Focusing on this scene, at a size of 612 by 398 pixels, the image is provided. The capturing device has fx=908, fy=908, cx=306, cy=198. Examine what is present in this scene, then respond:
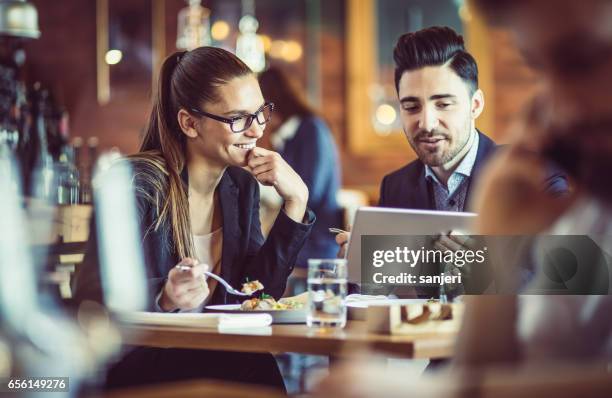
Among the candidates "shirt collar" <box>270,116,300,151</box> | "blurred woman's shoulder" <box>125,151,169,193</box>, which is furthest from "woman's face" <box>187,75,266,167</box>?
"shirt collar" <box>270,116,300,151</box>

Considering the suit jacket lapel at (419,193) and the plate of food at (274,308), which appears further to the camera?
the suit jacket lapel at (419,193)

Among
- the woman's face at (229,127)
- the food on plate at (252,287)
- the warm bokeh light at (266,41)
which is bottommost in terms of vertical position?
the food on plate at (252,287)

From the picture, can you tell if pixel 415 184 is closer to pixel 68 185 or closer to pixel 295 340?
pixel 295 340

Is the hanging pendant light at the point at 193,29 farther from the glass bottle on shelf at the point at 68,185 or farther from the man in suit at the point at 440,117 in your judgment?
the man in suit at the point at 440,117

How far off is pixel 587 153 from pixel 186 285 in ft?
3.87

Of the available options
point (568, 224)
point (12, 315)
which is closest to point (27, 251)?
point (12, 315)

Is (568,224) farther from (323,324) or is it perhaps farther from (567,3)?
(323,324)

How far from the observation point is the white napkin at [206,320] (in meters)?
1.70

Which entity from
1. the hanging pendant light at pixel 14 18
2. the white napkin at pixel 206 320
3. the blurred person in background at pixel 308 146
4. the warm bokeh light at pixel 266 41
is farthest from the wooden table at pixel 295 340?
the warm bokeh light at pixel 266 41

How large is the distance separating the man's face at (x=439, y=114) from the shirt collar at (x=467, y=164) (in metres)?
0.02

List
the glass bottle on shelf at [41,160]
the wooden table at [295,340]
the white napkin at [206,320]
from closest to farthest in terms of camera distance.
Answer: the wooden table at [295,340] → the white napkin at [206,320] → the glass bottle on shelf at [41,160]

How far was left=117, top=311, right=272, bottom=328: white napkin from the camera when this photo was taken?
170 centimetres

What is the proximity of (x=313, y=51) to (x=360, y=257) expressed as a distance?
5416 mm

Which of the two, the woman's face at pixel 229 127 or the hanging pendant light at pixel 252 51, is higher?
the hanging pendant light at pixel 252 51
